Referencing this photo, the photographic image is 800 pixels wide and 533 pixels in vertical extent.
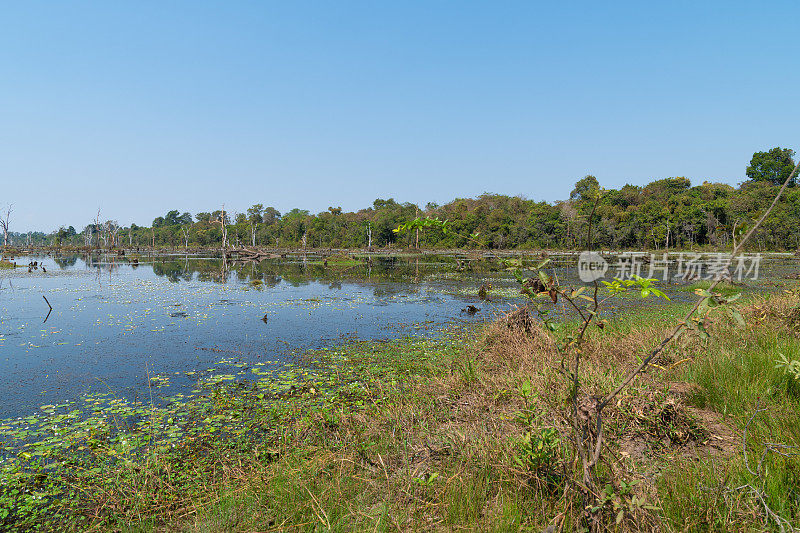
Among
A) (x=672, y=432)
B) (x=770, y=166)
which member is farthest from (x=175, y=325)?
(x=770, y=166)

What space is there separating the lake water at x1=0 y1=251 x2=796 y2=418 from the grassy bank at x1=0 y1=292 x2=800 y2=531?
161 centimetres

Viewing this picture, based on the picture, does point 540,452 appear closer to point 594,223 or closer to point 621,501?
point 621,501

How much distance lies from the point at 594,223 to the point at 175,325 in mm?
66560

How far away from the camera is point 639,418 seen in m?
3.80

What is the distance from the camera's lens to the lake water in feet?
22.8

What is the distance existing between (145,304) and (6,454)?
11.6 metres

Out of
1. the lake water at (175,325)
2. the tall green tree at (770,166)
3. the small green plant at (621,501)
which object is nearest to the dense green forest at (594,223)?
the tall green tree at (770,166)

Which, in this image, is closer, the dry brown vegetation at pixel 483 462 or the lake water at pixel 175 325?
the dry brown vegetation at pixel 483 462

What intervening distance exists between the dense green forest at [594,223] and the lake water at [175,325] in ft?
89.3

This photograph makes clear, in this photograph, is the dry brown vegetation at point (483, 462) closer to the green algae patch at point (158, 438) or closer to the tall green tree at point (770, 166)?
the green algae patch at point (158, 438)

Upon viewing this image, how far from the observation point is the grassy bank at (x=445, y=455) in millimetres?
2496

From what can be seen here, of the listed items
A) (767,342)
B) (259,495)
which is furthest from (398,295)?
(259,495)

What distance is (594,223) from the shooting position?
2557 inches

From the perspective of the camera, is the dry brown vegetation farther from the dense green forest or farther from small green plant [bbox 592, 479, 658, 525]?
the dense green forest
